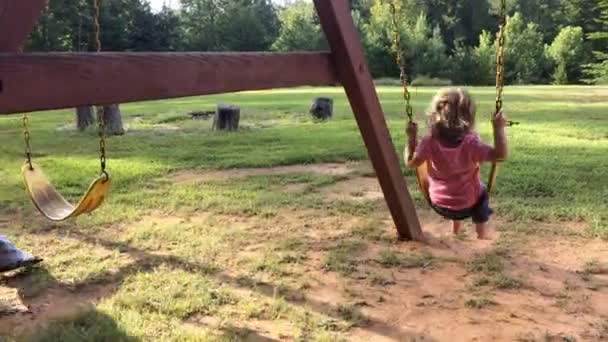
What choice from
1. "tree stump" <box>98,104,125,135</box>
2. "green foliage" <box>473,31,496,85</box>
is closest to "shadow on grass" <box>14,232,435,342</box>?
"tree stump" <box>98,104,125,135</box>

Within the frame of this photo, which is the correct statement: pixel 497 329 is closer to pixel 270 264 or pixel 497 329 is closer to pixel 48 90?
pixel 270 264

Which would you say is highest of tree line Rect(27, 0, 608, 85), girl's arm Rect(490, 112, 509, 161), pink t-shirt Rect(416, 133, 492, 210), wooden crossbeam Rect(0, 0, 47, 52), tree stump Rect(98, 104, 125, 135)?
tree line Rect(27, 0, 608, 85)

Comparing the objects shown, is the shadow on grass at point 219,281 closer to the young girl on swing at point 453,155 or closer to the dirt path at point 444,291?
the dirt path at point 444,291

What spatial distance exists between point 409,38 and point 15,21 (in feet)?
114

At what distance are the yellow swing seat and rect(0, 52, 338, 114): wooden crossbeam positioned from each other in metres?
0.76

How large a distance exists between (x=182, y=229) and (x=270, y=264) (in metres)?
0.91

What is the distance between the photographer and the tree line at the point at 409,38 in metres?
31.7

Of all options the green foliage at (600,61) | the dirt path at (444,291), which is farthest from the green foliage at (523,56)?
the dirt path at (444,291)

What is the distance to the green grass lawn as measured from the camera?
105 inches

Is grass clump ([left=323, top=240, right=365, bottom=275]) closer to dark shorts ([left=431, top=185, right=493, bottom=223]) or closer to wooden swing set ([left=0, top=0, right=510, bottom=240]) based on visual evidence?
wooden swing set ([left=0, top=0, right=510, bottom=240])

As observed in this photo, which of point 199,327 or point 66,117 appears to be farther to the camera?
point 66,117

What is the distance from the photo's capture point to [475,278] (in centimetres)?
308

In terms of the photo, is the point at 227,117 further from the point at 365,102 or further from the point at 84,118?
the point at 365,102

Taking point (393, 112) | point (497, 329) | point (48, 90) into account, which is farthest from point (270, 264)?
point (393, 112)
